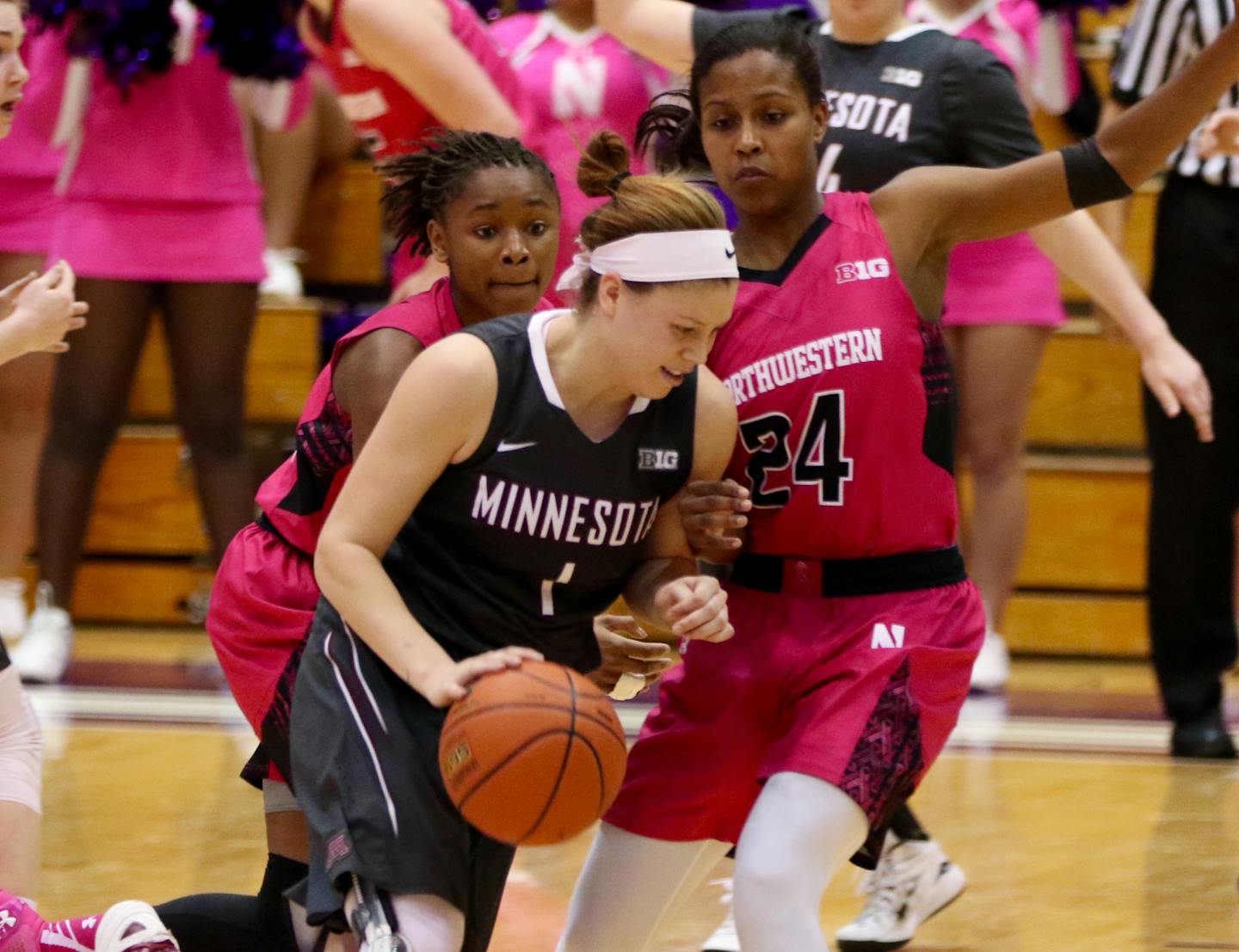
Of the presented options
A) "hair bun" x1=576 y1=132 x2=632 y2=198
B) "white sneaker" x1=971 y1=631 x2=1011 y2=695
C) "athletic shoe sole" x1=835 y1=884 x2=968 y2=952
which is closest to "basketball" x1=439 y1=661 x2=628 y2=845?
"hair bun" x1=576 y1=132 x2=632 y2=198

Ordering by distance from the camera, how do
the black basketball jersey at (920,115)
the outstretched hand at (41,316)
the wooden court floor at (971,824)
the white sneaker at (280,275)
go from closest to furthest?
the outstretched hand at (41,316) → the wooden court floor at (971,824) → the black basketball jersey at (920,115) → the white sneaker at (280,275)

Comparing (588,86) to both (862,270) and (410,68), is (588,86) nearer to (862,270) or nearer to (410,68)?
(410,68)

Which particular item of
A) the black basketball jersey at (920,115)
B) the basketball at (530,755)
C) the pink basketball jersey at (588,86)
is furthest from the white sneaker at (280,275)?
the basketball at (530,755)

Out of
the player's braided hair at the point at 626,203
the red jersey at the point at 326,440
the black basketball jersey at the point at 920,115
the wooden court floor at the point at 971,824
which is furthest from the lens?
the black basketball jersey at the point at 920,115

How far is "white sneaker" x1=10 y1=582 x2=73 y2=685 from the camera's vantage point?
6.05m

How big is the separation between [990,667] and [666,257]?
337cm

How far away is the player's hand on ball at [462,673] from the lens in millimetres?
2793

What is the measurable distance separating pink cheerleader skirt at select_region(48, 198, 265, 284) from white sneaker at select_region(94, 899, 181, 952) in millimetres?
3034

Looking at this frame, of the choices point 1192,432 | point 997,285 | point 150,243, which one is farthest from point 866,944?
point 150,243

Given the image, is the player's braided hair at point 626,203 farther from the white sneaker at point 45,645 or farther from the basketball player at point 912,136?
the white sneaker at point 45,645

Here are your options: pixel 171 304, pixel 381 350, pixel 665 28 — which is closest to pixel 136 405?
pixel 171 304

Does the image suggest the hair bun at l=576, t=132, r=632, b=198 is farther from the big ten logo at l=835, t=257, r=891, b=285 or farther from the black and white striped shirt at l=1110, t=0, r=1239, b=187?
the black and white striped shirt at l=1110, t=0, r=1239, b=187

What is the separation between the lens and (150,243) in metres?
6.06

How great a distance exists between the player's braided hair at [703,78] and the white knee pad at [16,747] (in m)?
1.43
